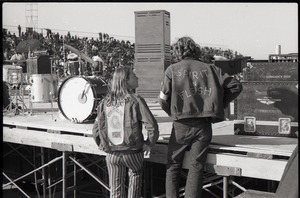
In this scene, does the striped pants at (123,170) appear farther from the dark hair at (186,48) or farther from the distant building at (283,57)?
the distant building at (283,57)

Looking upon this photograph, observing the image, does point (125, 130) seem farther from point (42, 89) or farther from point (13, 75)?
point (13, 75)

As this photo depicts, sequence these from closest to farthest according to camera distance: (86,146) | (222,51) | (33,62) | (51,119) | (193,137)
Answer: (193,137), (86,146), (51,119), (33,62), (222,51)

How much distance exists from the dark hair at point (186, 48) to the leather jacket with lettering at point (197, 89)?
6 cm

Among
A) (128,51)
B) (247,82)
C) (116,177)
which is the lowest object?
(116,177)

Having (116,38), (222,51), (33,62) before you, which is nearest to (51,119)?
(33,62)

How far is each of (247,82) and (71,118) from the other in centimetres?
288

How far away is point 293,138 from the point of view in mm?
5309

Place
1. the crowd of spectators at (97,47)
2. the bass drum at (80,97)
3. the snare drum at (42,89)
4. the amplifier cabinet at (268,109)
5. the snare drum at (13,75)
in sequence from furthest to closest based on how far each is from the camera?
1. the crowd of spectators at (97,47)
2. the snare drum at (13,75)
3. the snare drum at (42,89)
4. the bass drum at (80,97)
5. the amplifier cabinet at (268,109)

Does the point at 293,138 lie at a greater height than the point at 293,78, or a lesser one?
lesser

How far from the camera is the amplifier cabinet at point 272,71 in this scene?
5312 millimetres

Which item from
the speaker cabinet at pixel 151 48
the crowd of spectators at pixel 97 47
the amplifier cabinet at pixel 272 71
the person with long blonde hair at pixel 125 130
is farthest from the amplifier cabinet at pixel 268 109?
the crowd of spectators at pixel 97 47

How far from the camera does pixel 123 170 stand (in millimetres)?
4641

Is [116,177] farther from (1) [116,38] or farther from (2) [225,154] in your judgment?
(1) [116,38]

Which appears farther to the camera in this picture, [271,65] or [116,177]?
[271,65]
